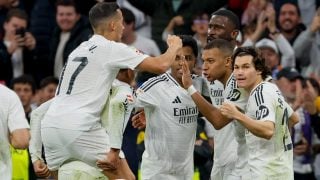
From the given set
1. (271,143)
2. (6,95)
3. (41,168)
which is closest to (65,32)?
(41,168)

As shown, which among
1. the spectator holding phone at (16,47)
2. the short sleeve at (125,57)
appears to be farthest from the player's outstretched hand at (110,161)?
the spectator holding phone at (16,47)

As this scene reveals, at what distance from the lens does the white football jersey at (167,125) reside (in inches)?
485

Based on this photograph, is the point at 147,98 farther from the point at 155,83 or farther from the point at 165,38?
the point at 165,38

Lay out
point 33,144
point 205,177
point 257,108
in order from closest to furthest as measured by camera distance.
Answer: point 257,108
point 33,144
point 205,177

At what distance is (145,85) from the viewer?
1245 centimetres

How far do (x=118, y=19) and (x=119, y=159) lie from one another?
1374 mm

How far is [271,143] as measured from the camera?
11.2 meters

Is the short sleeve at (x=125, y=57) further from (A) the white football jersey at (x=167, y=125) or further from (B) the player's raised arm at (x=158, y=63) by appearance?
(A) the white football jersey at (x=167, y=125)

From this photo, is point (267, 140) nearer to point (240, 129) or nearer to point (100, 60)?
point (240, 129)

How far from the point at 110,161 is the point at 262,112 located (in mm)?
1543

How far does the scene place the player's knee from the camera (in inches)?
452

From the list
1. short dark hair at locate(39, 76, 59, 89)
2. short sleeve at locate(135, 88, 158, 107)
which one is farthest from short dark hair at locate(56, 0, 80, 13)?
short sleeve at locate(135, 88, 158, 107)

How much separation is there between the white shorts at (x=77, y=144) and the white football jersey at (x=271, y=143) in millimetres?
1428

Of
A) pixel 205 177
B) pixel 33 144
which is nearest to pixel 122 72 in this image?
pixel 33 144
